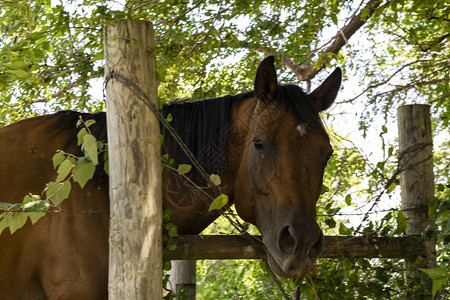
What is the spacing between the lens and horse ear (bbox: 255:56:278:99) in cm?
252

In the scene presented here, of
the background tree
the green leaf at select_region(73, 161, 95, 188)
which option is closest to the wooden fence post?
the background tree

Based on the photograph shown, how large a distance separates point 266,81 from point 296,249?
2.93ft

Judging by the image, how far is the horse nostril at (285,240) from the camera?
7.31ft

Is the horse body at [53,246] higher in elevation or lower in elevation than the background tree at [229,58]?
lower

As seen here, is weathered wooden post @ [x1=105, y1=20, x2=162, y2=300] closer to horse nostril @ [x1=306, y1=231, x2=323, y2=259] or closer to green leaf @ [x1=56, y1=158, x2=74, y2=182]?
green leaf @ [x1=56, y1=158, x2=74, y2=182]

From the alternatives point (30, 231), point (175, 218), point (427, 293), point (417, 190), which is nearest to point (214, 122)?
point (175, 218)

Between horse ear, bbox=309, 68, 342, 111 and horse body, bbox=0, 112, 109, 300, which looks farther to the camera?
horse ear, bbox=309, 68, 342, 111

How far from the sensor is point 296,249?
2.18 meters

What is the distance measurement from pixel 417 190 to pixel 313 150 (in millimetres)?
1364

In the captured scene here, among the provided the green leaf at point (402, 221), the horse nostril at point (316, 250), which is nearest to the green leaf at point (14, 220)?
the horse nostril at point (316, 250)

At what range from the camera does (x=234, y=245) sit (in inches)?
109

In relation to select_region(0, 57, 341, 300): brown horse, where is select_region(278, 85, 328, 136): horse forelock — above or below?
above

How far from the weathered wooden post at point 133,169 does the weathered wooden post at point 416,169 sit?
207 centimetres

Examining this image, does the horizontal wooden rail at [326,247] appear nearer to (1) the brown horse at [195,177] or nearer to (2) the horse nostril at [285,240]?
(1) the brown horse at [195,177]
